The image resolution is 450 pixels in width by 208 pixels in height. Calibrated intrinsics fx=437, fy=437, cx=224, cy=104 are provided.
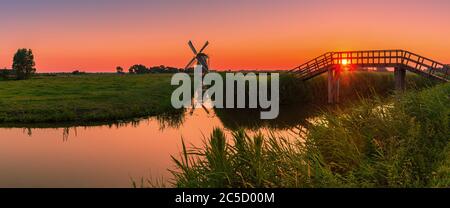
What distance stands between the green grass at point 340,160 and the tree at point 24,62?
114982 millimetres

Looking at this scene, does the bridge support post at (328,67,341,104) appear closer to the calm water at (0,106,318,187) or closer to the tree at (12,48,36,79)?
the calm water at (0,106,318,187)

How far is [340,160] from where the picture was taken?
9617 mm

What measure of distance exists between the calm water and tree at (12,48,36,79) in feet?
313

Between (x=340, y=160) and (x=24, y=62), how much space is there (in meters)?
122

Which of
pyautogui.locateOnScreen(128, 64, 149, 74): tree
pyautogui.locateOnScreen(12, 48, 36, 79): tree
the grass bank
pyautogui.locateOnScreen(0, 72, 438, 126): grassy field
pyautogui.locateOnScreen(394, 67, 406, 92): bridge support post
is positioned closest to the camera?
pyautogui.locateOnScreen(0, 72, 438, 126): grassy field

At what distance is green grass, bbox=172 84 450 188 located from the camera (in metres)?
7.48

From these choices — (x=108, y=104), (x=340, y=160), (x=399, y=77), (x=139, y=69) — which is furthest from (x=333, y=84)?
(x=139, y=69)

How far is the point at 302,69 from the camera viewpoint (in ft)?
137

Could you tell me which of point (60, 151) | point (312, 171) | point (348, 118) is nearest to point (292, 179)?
point (312, 171)

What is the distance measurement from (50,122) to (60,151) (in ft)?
34.3

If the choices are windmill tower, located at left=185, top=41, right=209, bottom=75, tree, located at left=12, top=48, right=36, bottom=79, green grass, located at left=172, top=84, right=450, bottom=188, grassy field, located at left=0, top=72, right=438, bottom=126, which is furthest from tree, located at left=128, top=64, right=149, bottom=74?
green grass, located at left=172, top=84, right=450, bottom=188

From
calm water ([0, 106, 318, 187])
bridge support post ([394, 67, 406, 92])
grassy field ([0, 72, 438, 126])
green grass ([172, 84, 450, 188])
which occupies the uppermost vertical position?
bridge support post ([394, 67, 406, 92])

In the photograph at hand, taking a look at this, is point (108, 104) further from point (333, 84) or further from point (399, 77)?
point (399, 77)
